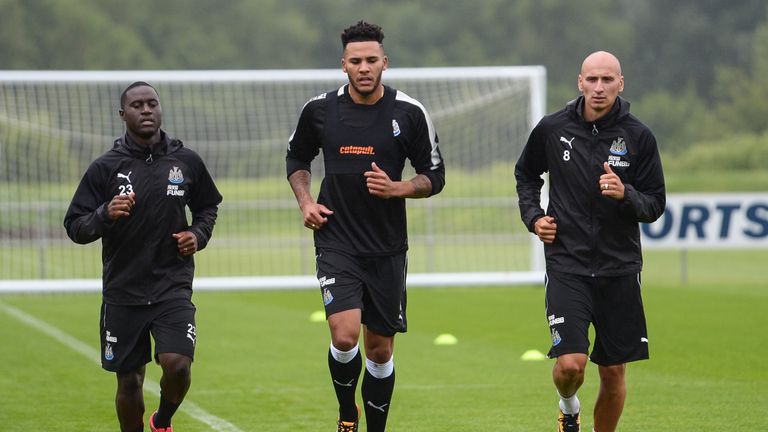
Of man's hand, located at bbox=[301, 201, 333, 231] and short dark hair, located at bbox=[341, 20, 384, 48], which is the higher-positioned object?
short dark hair, located at bbox=[341, 20, 384, 48]

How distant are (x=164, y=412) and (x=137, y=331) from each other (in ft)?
1.76

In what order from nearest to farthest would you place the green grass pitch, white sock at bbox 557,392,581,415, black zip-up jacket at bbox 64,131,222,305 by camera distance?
white sock at bbox 557,392,581,415
black zip-up jacket at bbox 64,131,222,305
the green grass pitch

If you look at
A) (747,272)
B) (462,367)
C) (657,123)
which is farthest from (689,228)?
(657,123)

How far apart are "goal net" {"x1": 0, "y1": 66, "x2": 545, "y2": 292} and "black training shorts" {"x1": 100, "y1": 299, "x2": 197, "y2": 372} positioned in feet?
39.9

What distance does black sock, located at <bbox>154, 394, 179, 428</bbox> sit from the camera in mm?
7785

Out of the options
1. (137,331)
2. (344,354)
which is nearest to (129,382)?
(137,331)

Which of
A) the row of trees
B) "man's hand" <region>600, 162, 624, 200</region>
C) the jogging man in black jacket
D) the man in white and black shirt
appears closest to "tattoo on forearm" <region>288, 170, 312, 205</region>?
the man in white and black shirt

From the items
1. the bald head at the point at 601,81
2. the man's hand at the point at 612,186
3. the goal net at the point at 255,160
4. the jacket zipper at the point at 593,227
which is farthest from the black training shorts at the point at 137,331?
the goal net at the point at 255,160

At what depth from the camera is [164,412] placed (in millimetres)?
7828

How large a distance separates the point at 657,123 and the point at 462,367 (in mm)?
54245

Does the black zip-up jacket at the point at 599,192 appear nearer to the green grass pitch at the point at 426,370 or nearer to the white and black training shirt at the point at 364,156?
the white and black training shirt at the point at 364,156

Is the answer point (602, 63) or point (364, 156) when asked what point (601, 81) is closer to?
point (602, 63)

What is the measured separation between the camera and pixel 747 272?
2692 centimetres

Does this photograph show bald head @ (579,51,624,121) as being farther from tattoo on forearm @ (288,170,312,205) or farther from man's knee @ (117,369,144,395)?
man's knee @ (117,369,144,395)
